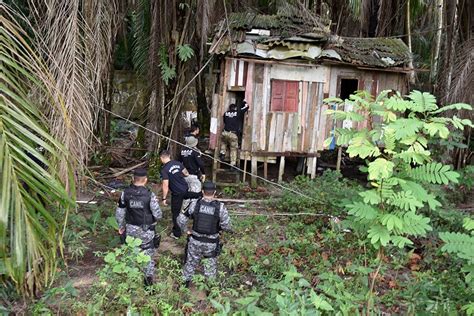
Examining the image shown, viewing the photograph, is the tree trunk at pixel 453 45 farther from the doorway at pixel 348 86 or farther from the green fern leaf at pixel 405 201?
the green fern leaf at pixel 405 201

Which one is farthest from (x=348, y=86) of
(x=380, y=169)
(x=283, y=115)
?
(x=380, y=169)

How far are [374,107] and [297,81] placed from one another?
6163 mm

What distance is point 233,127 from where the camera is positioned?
9742mm

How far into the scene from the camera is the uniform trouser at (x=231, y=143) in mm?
9758

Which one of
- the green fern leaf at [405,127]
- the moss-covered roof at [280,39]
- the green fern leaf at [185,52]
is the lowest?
the green fern leaf at [405,127]

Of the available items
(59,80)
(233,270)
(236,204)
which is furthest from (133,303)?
(236,204)

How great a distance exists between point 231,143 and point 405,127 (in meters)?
6.36

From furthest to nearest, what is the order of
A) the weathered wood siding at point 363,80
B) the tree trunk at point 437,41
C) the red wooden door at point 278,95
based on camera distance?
the tree trunk at point 437,41
the weathered wood siding at point 363,80
the red wooden door at point 278,95

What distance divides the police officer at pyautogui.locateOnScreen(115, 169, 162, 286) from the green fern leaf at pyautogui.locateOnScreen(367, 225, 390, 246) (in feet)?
8.43

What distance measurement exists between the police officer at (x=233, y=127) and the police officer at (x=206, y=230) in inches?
173

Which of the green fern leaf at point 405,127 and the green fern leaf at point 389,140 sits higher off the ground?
the green fern leaf at point 405,127

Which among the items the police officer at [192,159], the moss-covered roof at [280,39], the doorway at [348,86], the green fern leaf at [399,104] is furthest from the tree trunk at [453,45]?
the green fern leaf at [399,104]

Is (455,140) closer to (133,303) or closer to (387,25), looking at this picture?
(387,25)

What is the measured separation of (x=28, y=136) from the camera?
239 centimetres
